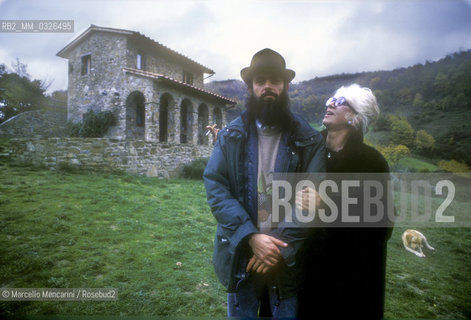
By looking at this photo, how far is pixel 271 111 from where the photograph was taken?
1.39 m

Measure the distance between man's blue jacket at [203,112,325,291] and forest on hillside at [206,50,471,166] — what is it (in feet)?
3.39

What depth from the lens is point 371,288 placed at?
1.50 meters

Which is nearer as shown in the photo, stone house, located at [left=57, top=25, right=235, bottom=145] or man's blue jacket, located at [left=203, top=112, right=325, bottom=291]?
man's blue jacket, located at [left=203, top=112, right=325, bottom=291]

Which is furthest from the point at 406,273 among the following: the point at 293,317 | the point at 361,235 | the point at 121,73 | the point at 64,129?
the point at 64,129

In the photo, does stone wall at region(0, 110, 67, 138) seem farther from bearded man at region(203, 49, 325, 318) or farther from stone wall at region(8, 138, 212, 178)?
bearded man at region(203, 49, 325, 318)

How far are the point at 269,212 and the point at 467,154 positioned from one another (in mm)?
2617

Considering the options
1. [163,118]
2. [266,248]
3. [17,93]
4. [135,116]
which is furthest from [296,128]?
[163,118]

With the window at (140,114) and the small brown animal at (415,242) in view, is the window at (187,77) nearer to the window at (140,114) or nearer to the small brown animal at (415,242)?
the window at (140,114)

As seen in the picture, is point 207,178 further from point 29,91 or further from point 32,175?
point 29,91

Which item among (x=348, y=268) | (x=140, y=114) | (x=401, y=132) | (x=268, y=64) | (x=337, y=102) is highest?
(x=140, y=114)

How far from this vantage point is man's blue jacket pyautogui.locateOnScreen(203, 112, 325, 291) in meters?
1.30

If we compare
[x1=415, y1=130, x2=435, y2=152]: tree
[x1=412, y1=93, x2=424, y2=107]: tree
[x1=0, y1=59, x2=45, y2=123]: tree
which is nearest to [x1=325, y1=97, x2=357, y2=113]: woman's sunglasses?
[x1=415, y1=130, x2=435, y2=152]: tree

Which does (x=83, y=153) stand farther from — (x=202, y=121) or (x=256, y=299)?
(x=202, y=121)

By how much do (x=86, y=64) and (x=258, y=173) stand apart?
14.3 m
